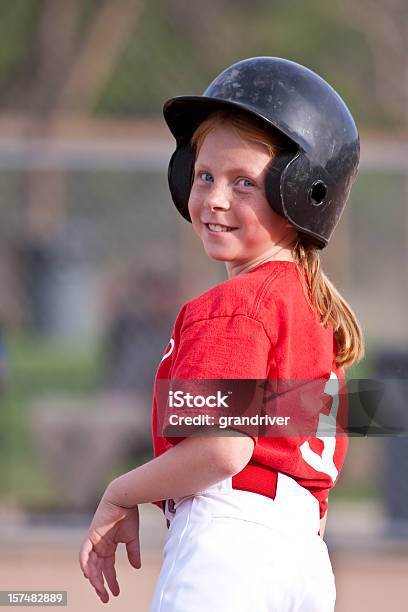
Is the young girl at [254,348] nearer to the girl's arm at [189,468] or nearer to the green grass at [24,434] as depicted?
the girl's arm at [189,468]

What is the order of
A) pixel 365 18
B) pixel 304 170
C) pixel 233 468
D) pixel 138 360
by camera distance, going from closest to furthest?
→ pixel 233 468 < pixel 304 170 < pixel 138 360 < pixel 365 18

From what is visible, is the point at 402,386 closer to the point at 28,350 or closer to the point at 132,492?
the point at 132,492

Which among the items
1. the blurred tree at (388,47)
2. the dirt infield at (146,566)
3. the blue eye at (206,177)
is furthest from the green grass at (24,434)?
the blurred tree at (388,47)

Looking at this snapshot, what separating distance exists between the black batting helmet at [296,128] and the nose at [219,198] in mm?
85

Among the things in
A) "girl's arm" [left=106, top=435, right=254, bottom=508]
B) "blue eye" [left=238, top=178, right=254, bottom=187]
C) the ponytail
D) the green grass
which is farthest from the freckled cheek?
the green grass

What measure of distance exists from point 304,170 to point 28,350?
38.7 feet

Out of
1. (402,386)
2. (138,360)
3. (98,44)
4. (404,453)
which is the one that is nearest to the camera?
(402,386)

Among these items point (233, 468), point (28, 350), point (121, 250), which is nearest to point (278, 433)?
point (233, 468)

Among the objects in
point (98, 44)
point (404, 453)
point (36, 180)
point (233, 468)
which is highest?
point (98, 44)

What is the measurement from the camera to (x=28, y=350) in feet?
46.2

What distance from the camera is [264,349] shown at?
2.31 meters

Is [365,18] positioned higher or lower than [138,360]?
higher

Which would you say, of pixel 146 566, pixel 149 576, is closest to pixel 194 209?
pixel 149 576

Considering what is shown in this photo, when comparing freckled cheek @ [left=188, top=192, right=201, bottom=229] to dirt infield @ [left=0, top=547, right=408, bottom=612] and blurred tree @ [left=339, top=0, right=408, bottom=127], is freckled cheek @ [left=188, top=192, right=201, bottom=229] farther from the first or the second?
blurred tree @ [left=339, top=0, right=408, bottom=127]
